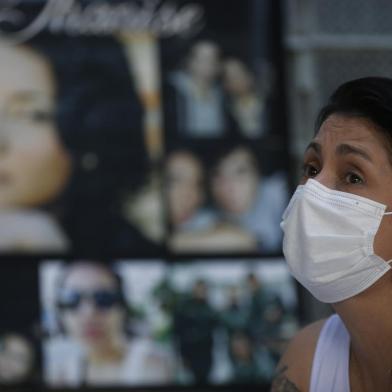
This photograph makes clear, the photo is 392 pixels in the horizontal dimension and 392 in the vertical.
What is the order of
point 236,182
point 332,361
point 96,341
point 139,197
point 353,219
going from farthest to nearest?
point 236,182
point 139,197
point 96,341
point 332,361
point 353,219

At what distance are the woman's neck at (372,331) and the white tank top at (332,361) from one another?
0.04m

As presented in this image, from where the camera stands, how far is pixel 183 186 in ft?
21.2

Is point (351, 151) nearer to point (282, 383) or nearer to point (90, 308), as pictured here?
point (282, 383)

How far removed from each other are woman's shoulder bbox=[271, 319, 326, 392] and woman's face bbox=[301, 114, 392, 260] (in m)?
0.51

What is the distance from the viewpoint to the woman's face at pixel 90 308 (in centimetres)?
629

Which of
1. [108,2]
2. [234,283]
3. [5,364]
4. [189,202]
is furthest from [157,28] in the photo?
[5,364]

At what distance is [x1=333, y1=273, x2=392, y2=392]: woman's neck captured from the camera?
8.59 ft

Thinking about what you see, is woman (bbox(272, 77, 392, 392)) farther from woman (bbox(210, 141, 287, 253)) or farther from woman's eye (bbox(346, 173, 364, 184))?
woman (bbox(210, 141, 287, 253))

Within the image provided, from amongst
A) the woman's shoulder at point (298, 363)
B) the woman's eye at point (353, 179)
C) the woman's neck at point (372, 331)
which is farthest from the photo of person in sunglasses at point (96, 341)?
the woman's eye at point (353, 179)

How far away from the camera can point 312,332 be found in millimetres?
3031

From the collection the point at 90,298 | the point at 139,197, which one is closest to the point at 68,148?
the point at 139,197

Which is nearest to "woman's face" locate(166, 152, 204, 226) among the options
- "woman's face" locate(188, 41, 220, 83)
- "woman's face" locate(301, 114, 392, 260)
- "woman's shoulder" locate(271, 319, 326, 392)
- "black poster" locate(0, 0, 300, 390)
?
"black poster" locate(0, 0, 300, 390)

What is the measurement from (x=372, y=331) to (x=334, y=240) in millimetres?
278

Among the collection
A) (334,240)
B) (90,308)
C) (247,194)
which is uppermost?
(334,240)
